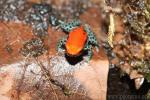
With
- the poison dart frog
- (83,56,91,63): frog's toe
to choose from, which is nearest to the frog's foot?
the poison dart frog

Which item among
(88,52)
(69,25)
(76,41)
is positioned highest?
(76,41)

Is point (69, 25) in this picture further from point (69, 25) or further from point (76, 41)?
point (76, 41)

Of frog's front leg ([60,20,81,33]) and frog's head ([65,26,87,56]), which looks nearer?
frog's head ([65,26,87,56])

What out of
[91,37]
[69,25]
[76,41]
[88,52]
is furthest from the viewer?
[69,25]

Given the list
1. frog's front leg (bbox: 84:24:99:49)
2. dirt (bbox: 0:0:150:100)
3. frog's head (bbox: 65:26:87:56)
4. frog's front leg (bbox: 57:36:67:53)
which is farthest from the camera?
frog's front leg (bbox: 84:24:99:49)

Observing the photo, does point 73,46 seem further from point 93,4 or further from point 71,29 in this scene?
point 93,4

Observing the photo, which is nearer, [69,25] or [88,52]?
[88,52]

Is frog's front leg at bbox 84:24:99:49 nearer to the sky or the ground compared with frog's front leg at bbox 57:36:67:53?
nearer to the ground

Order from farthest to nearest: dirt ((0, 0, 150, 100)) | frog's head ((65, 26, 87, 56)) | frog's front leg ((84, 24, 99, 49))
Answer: frog's front leg ((84, 24, 99, 49)) → frog's head ((65, 26, 87, 56)) → dirt ((0, 0, 150, 100))

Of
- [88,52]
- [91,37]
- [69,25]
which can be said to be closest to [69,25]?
[69,25]

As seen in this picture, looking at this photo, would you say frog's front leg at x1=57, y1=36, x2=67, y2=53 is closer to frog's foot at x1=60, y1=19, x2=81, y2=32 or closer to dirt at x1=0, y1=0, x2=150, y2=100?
dirt at x1=0, y1=0, x2=150, y2=100
